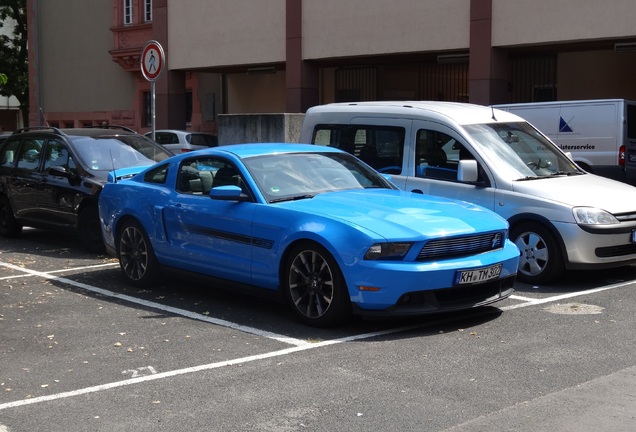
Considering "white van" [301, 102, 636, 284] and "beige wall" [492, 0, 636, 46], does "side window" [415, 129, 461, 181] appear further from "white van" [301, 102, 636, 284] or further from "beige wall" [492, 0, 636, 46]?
"beige wall" [492, 0, 636, 46]

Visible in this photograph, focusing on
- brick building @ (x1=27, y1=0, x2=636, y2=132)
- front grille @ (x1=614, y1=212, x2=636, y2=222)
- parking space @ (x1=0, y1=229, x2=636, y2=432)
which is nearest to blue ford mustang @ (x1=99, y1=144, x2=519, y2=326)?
parking space @ (x1=0, y1=229, x2=636, y2=432)

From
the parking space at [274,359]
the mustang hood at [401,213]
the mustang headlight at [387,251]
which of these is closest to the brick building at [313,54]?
the parking space at [274,359]

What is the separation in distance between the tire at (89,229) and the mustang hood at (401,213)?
5.07m

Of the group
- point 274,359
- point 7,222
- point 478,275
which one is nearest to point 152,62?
point 7,222

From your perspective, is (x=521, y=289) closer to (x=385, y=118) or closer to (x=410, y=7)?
(x=385, y=118)

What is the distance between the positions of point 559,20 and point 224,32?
10931mm

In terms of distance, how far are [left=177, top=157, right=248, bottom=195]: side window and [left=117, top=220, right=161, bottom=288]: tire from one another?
29.5 inches

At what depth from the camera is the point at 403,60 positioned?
25.7 m

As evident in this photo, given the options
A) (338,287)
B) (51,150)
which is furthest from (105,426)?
(51,150)

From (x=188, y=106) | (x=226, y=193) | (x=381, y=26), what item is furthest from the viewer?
(x=188, y=106)

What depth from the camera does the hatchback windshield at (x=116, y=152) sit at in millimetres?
12602

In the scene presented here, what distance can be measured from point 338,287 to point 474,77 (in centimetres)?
1416

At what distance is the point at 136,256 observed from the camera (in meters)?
9.65

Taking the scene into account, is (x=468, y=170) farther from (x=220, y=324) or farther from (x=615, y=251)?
(x=220, y=324)
